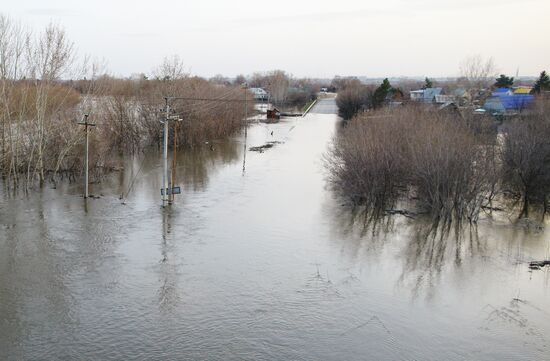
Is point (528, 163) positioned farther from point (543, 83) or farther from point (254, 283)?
point (543, 83)

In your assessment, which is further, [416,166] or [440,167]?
[416,166]

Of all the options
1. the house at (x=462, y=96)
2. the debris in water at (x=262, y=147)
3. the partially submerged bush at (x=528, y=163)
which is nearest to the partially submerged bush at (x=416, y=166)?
the partially submerged bush at (x=528, y=163)

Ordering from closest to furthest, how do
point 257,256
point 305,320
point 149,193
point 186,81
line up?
1. point 305,320
2. point 257,256
3. point 149,193
4. point 186,81

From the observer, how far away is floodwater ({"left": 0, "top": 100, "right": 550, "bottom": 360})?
1138cm

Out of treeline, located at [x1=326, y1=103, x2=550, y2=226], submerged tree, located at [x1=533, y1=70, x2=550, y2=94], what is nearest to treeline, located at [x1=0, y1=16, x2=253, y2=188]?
treeline, located at [x1=326, y1=103, x2=550, y2=226]

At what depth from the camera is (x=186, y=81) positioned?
145ft

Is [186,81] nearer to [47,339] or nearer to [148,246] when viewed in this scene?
[148,246]

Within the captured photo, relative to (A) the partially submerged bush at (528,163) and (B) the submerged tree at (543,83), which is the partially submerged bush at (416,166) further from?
(B) the submerged tree at (543,83)

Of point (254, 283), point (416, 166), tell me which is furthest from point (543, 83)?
point (254, 283)

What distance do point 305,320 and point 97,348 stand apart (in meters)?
4.71

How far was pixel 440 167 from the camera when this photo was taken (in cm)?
2086

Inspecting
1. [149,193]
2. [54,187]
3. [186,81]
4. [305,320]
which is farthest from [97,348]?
[186,81]

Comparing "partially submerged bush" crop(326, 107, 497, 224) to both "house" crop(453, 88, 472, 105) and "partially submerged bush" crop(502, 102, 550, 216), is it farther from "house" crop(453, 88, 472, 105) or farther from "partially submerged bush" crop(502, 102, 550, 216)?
"house" crop(453, 88, 472, 105)

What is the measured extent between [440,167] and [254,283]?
10.2 meters
